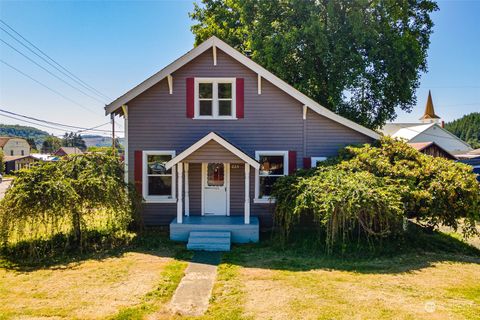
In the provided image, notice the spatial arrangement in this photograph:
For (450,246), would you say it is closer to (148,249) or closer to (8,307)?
(148,249)

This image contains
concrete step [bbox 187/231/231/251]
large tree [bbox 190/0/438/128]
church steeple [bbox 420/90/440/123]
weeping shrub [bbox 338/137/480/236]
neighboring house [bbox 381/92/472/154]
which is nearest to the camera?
weeping shrub [bbox 338/137/480/236]

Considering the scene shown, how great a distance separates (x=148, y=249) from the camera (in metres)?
8.91

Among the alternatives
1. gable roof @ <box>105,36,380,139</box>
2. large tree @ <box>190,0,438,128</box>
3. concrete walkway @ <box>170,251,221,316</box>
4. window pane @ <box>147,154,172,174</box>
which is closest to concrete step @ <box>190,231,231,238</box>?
concrete walkway @ <box>170,251,221,316</box>

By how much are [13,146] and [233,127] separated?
77.3 m

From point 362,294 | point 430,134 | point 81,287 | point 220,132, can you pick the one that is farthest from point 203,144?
point 430,134

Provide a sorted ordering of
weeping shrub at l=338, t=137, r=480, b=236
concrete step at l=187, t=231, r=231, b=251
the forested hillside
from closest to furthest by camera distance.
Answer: weeping shrub at l=338, t=137, r=480, b=236 → concrete step at l=187, t=231, r=231, b=251 → the forested hillside

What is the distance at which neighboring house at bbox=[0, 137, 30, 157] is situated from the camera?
65.6m

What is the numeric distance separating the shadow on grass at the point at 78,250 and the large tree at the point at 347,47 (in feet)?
40.0

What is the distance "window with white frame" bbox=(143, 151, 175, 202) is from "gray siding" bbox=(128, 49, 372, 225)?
25 cm

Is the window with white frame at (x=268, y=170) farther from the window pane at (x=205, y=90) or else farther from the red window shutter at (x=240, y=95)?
the window pane at (x=205, y=90)

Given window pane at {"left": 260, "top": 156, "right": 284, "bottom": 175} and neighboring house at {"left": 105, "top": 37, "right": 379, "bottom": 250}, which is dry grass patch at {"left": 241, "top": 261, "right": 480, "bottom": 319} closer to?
neighboring house at {"left": 105, "top": 37, "right": 379, "bottom": 250}

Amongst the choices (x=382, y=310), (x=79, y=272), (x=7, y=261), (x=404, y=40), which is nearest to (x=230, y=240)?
(x=79, y=272)

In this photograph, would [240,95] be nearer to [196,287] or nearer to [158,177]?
[158,177]

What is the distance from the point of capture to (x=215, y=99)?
436 inches
